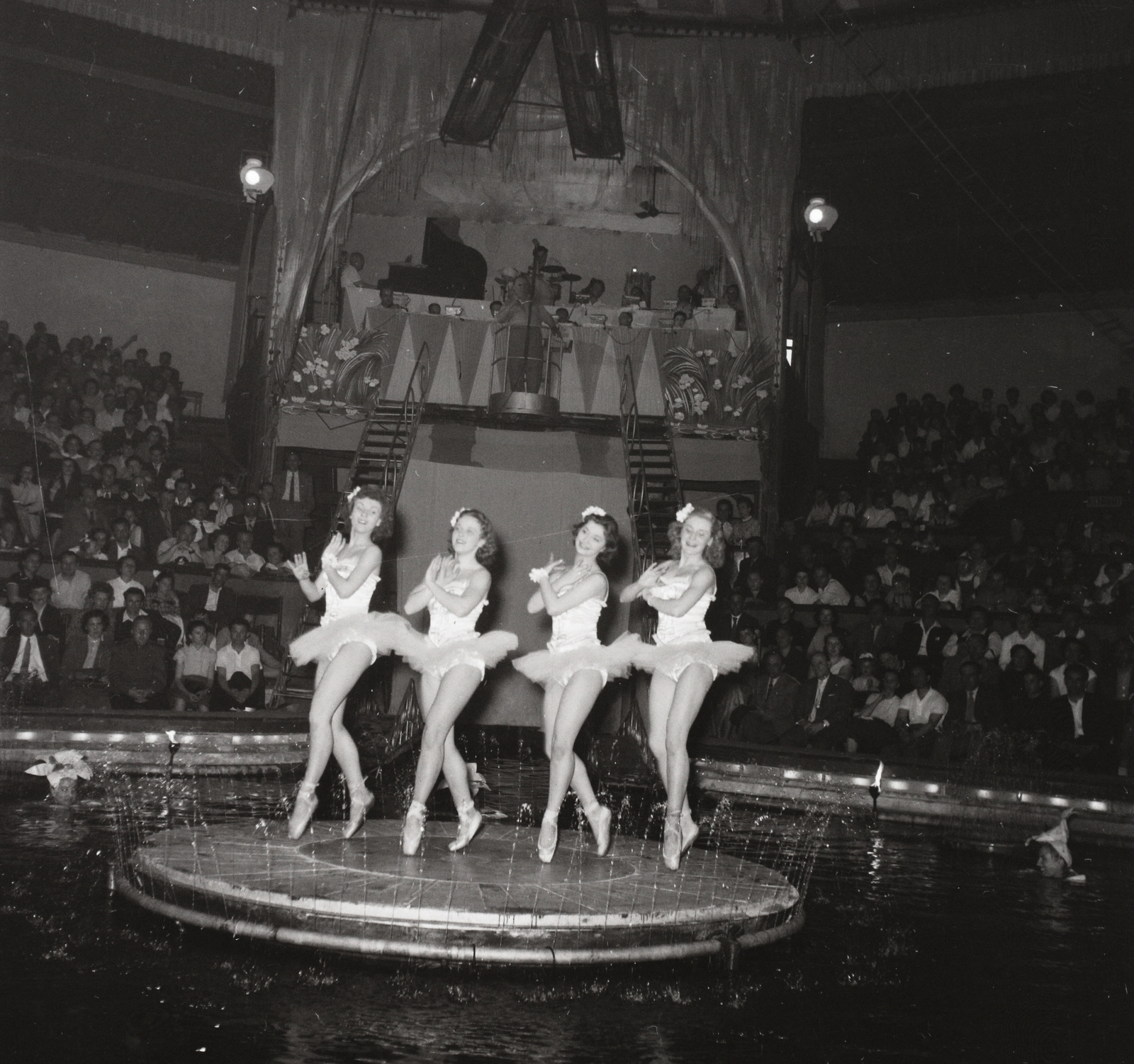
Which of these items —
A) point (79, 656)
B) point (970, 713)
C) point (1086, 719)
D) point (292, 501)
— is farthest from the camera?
point (292, 501)

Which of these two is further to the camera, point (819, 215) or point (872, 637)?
point (819, 215)

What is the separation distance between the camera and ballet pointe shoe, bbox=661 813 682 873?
6277 mm

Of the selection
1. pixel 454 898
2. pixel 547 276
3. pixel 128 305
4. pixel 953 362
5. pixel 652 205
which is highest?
pixel 652 205

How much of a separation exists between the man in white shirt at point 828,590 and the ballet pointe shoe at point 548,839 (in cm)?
752

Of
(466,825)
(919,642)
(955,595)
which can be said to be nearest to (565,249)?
(955,595)

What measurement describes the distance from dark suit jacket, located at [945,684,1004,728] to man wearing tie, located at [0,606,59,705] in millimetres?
7431

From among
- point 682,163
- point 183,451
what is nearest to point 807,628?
point 682,163

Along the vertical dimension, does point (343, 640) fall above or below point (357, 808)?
above

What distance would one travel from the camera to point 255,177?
15422 mm

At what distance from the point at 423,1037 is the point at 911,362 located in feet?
53.9

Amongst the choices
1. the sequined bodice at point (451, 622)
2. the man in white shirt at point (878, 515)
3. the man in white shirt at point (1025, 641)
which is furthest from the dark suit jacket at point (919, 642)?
the sequined bodice at point (451, 622)

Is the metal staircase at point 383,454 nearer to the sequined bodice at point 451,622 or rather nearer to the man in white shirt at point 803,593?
the man in white shirt at point 803,593

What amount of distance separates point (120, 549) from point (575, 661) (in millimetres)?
7636

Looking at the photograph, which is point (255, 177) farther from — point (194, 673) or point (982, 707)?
point (982, 707)
